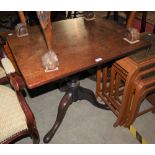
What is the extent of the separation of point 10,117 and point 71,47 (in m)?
0.66

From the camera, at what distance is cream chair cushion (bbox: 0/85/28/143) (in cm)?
118

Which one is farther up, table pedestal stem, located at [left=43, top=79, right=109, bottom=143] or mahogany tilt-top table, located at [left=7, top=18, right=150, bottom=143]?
mahogany tilt-top table, located at [left=7, top=18, right=150, bottom=143]

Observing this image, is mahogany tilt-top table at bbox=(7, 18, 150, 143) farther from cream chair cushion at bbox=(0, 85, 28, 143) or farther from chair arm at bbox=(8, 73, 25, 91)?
cream chair cushion at bbox=(0, 85, 28, 143)

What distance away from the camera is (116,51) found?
133 cm

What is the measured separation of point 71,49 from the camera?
1.38 meters

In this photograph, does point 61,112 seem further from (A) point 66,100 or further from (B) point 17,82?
(B) point 17,82

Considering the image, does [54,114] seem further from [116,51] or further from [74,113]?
[116,51]

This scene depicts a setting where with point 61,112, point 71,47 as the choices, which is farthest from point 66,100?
point 71,47

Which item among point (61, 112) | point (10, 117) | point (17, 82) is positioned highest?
point (17, 82)

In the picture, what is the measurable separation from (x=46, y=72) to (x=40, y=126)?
2.95 ft

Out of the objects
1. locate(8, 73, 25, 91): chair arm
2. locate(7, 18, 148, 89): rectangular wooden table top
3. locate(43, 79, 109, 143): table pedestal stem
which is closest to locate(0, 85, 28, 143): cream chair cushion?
locate(8, 73, 25, 91): chair arm

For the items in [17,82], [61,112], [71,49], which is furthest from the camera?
[61,112]

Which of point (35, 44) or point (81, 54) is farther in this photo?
point (35, 44)
